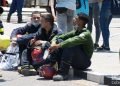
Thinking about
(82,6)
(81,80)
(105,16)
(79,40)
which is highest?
(82,6)

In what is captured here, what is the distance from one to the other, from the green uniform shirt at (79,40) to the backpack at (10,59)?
1022 millimetres

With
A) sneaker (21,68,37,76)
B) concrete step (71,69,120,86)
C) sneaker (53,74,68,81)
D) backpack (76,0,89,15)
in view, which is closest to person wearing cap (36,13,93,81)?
sneaker (53,74,68,81)

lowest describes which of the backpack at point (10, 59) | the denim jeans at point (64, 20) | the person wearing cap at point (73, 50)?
the backpack at point (10, 59)

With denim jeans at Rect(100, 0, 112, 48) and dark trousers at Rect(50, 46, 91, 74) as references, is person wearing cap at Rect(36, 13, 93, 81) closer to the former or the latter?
dark trousers at Rect(50, 46, 91, 74)

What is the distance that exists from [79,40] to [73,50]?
20 centimetres

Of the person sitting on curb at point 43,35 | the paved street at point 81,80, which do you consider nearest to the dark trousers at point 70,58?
the paved street at point 81,80

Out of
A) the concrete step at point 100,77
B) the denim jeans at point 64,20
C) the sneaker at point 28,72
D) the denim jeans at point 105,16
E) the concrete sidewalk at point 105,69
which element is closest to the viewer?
the concrete step at point 100,77

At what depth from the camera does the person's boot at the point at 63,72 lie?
8.68 meters

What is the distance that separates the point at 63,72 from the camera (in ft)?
28.8

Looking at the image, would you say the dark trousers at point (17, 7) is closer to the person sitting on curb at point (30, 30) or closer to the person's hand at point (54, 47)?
the person sitting on curb at point (30, 30)

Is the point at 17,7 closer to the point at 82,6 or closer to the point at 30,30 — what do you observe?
the point at 82,6

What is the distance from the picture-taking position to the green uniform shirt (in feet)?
28.2

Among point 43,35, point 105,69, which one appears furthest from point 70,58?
point 43,35

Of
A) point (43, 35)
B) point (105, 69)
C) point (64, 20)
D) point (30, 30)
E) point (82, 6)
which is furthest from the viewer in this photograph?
point (82, 6)
